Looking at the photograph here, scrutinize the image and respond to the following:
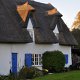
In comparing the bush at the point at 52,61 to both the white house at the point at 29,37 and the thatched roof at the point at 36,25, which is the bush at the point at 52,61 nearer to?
the white house at the point at 29,37

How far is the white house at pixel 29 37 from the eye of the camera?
142ft

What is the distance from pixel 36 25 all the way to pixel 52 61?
4.91 metres

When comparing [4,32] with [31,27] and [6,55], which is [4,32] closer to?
[6,55]

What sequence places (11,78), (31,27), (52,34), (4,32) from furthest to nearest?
(52,34)
(31,27)
(4,32)
(11,78)

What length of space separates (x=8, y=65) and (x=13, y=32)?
3871 millimetres

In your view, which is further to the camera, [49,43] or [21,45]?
[49,43]

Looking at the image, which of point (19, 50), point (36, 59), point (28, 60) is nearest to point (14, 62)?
point (19, 50)

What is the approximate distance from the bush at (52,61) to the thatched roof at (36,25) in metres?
1.66

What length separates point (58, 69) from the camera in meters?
49.6

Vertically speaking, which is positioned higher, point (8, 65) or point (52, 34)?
point (52, 34)

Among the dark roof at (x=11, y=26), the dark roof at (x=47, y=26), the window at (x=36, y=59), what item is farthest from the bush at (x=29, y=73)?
the dark roof at (x=47, y=26)

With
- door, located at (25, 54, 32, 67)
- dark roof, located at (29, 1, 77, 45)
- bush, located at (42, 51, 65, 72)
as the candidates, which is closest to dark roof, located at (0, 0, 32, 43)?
door, located at (25, 54, 32, 67)

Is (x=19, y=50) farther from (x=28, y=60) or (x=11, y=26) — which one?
(x=11, y=26)

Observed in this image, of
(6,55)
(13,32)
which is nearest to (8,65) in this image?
(6,55)
